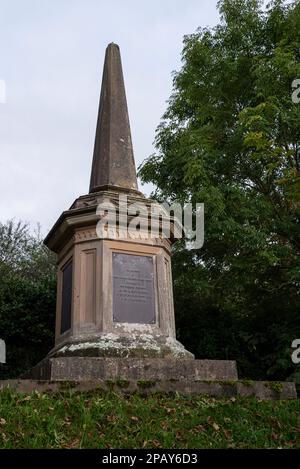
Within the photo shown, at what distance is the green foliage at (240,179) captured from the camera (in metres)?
11.4

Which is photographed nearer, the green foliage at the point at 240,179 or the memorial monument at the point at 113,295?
the memorial monument at the point at 113,295

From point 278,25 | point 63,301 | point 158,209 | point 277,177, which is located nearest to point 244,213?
point 277,177

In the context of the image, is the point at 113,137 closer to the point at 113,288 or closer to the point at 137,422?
the point at 113,288

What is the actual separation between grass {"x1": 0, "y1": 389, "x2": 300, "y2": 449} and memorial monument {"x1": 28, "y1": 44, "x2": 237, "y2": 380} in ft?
2.64

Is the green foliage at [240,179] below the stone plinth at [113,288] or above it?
above

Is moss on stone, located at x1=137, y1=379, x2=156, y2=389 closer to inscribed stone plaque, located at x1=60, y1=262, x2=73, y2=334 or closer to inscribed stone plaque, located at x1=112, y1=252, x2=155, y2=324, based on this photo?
inscribed stone plaque, located at x1=112, y1=252, x2=155, y2=324

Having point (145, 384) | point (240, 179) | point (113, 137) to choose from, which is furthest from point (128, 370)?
point (240, 179)

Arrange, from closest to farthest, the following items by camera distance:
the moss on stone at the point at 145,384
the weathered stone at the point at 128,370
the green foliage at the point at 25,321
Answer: the moss on stone at the point at 145,384, the weathered stone at the point at 128,370, the green foliage at the point at 25,321

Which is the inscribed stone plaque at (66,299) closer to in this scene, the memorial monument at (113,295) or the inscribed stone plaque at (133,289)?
the memorial monument at (113,295)

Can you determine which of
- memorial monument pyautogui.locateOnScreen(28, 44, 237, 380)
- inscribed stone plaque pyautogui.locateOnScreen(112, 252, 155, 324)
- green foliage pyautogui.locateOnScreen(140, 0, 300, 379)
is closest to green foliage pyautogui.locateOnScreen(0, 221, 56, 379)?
green foliage pyautogui.locateOnScreen(140, 0, 300, 379)

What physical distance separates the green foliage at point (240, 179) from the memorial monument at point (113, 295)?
9.41ft

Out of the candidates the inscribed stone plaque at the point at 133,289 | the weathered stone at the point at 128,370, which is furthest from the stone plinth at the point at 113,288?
the weathered stone at the point at 128,370

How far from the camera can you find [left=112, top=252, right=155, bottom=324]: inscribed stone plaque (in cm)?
756
